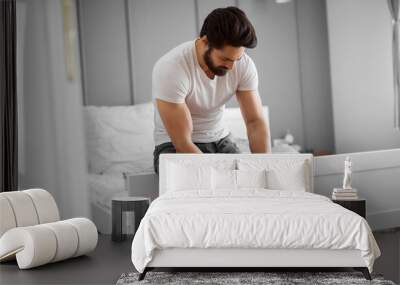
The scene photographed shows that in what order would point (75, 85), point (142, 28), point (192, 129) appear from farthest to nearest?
point (142, 28), point (75, 85), point (192, 129)

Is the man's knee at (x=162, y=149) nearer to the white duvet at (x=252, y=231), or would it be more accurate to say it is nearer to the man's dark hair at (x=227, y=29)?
the man's dark hair at (x=227, y=29)

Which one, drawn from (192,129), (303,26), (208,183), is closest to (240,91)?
(192,129)

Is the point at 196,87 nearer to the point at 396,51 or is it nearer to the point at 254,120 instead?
the point at 254,120

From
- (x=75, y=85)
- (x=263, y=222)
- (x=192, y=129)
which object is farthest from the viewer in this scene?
(x=75, y=85)

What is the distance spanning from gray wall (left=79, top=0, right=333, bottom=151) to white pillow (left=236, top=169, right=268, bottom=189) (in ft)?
7.28

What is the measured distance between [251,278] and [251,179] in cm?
115

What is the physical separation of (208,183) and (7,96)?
1931 millimetres

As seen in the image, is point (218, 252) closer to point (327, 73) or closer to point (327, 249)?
point (327, 249)

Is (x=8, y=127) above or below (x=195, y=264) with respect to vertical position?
above

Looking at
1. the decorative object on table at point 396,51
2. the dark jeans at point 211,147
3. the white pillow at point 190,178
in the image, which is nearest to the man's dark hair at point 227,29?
the dark jeans at point 211,147

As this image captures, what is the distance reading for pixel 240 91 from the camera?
5.58 meters

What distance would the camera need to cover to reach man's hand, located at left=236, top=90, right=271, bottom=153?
562cm

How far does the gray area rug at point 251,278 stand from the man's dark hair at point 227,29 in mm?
1893

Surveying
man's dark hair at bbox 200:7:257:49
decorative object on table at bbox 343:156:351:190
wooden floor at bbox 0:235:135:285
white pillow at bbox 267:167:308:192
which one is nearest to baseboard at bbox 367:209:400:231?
decorative object on table at bbox 343:156:351:190
